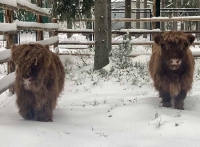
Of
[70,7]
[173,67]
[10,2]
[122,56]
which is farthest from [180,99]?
[70,7]

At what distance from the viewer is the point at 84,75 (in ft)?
26.5

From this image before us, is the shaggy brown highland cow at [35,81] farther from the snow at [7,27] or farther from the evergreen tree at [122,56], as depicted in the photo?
the evergreen tree at [122,56]

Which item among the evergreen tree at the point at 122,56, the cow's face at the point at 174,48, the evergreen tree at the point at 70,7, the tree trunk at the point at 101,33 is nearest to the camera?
the cow's face at the point at 174,48

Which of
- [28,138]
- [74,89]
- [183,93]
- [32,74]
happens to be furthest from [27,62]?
[74,89]

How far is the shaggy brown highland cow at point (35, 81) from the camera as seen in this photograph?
12.2 ft

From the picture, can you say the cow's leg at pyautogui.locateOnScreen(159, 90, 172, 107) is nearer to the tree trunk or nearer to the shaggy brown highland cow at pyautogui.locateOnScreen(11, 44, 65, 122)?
the shaggy brown highland cow at pyautogui.locateOnScreen(11, 44, 65, 122)

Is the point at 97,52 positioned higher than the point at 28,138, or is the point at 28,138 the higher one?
the point at 97,52

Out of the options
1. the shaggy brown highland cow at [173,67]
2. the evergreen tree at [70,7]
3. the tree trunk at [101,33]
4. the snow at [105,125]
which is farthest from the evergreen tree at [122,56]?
the shaggy brown highland cow at [173,67]

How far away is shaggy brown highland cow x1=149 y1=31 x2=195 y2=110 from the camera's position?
458 centimetres

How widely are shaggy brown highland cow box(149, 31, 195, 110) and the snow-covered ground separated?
297 millimetres

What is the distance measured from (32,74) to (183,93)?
2652 millimetres

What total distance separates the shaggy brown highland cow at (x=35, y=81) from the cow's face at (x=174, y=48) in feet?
5.53

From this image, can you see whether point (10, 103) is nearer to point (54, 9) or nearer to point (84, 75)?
point (84, 75)

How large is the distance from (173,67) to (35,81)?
2094 millimetres
